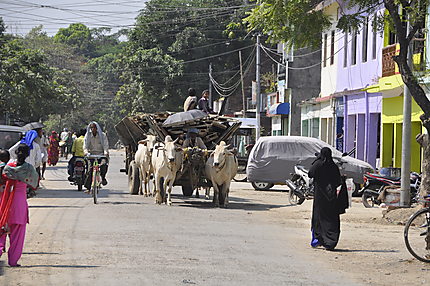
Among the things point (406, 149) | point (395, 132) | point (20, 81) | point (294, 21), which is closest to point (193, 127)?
point (406, 149)

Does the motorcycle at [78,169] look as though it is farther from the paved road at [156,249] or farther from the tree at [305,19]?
the tree at [305,19]

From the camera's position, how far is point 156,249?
1085 cm

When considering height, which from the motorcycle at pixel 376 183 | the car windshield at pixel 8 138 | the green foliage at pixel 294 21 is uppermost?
the green foliage at pixel 294 21

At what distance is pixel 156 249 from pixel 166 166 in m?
7.64

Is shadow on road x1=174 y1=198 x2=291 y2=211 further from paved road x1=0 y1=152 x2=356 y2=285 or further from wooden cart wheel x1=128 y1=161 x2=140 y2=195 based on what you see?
→ wooden cart wheel x1=128 y1=161 x2=140 y2=195

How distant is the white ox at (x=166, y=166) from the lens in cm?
1820

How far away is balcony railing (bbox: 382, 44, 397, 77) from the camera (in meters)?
25.3

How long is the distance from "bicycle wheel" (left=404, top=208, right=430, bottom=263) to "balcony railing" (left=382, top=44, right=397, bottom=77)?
1458 cm

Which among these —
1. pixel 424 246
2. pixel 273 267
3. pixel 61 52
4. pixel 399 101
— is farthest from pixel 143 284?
pixel 61 52

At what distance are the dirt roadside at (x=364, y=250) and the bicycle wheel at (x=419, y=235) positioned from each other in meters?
0.15

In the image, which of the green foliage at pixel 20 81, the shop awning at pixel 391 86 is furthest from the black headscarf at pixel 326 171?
the green foliage at pixel 20 81

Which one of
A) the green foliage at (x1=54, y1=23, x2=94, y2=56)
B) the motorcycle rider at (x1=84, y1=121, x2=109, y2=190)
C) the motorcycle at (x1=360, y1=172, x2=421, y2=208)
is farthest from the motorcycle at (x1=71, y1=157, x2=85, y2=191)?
the green foliage at (x1=54, y1=23, x2=94, y2=56)

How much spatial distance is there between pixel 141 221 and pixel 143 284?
614cm

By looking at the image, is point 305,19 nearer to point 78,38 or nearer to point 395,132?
point 395,132
